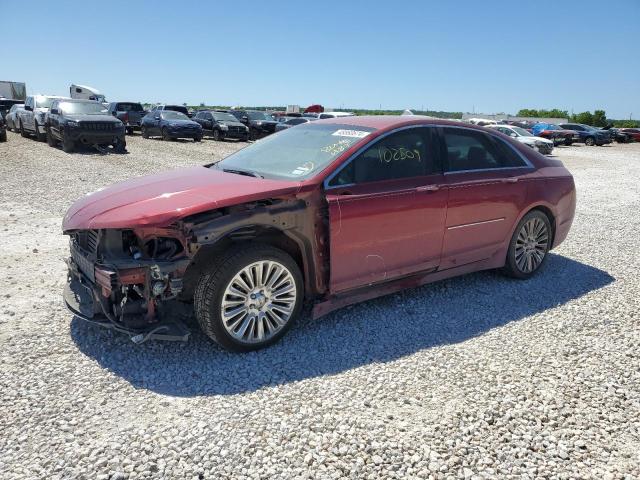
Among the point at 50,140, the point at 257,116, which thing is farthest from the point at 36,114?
the point at 257,116

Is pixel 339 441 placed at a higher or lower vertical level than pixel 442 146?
lower

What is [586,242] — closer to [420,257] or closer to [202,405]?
[420,257]

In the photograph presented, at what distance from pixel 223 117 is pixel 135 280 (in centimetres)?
2338

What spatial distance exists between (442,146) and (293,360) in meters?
2.35

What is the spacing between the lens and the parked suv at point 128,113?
80.6 ft

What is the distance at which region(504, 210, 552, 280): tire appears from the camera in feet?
16.3

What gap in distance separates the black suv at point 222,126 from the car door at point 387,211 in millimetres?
21062

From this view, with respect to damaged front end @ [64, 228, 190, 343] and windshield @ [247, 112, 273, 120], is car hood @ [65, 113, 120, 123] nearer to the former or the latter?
windshield @ [247, 112, 273, 120]

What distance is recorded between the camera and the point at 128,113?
24766mm

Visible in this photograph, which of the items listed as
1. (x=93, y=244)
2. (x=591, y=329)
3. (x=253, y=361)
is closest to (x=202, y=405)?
(x=253, y=361)

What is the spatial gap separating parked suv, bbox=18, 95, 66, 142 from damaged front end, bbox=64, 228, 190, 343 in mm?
16831

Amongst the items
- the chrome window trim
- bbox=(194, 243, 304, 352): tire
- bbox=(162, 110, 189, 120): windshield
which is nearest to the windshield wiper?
the chrome window trim

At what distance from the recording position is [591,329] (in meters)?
4.05

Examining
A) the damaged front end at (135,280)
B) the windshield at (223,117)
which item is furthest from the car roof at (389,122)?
the windshield at (223,117)
